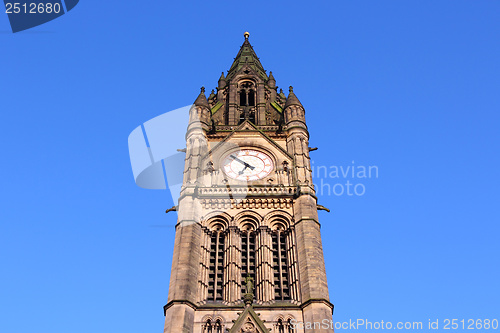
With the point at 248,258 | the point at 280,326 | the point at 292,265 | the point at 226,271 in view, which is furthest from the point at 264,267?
the point at 280,326

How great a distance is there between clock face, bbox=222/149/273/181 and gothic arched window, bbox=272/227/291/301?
4.50m

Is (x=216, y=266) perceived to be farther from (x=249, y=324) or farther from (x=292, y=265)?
(x=249, y=324)

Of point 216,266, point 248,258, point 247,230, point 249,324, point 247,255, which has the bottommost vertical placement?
point 249,324

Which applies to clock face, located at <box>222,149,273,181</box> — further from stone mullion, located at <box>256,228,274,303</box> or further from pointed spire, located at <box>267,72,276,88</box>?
pointed spire, located at <box>267,72,276,88</box>

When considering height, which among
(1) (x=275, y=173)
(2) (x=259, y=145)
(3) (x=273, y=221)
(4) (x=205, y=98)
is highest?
(4) (x=205, y=98)

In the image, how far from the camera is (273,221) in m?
32.2

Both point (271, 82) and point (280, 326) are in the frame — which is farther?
point (271, 82)

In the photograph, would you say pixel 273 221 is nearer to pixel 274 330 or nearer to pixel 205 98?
pixel 274 330

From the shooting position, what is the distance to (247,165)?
119ft

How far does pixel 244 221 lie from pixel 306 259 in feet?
14.1

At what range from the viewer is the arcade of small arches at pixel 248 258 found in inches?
1128

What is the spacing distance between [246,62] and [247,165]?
14519 millimetres

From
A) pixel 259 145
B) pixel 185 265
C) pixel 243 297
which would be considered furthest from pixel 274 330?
pixel 259 145
